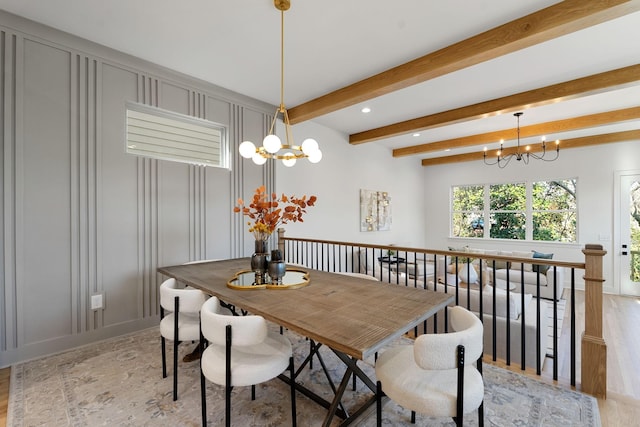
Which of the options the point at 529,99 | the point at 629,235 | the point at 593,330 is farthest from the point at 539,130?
the point at 593,330

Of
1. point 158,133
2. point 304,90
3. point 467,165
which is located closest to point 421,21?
point 304,90

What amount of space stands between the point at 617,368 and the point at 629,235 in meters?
4.22

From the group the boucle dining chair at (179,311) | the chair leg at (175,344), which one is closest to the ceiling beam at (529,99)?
the boucle dining chair at (179,311)

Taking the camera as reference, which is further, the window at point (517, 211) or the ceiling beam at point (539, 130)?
the window at point (517, 211)

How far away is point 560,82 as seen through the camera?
3.37 m

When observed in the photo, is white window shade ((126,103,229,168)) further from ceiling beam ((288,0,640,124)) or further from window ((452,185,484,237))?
window ((452,185,484,237))

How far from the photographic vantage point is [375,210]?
20.7ft

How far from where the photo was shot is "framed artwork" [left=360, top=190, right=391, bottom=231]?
6.02 m

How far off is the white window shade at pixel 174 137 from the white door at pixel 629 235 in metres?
7.16

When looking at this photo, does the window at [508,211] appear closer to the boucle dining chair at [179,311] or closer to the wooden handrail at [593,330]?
the wooden handrail at [593,330]

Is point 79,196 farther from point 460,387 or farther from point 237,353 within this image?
point 460,387

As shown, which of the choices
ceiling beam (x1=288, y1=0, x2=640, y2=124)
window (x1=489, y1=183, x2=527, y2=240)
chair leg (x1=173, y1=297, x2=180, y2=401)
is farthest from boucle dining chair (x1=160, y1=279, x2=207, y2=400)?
window (x1=489, y1=183, x2=527, y2=240)

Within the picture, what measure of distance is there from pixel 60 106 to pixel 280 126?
2.56 m

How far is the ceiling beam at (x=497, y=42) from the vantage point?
1.99 meters
